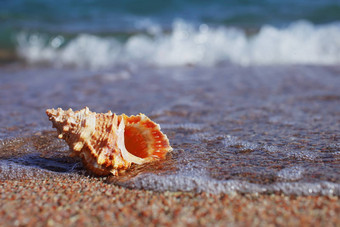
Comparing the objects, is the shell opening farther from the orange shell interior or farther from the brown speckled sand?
the brown speckled sand

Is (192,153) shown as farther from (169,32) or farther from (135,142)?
(169,32)

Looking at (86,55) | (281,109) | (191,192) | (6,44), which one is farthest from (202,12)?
(191,192)

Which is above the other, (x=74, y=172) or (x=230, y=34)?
(x=230, y=34)

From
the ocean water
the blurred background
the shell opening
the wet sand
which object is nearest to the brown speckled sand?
the wet sand

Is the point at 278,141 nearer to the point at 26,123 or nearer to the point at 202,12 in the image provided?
the point at 26,123

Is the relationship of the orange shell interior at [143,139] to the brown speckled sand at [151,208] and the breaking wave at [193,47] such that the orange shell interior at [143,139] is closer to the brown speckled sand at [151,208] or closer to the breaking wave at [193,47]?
the brown speckled sand at [151,208]

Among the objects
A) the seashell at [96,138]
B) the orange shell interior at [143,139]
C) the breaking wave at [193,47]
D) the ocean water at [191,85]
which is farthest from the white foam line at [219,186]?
the breaking wave at [193,47]
